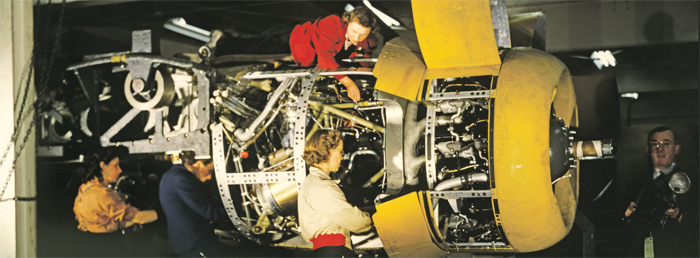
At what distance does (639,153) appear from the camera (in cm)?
475

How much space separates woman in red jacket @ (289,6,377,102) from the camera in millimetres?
4621

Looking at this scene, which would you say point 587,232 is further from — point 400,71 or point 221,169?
point 221,169

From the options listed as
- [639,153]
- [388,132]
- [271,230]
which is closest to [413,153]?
[388,132]

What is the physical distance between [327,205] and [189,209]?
1.49m

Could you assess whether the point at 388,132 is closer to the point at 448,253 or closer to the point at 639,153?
the point at 448,253

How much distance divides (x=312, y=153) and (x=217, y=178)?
97 centimetres

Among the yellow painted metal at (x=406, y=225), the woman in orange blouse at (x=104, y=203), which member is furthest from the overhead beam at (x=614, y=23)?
the woman in orange blouse at (x=104, y=203)

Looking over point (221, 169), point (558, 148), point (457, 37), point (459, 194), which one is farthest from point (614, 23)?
point (221, 169)

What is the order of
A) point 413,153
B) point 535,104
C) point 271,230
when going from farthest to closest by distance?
1. point 271,230
2. point 413,153
3. point 535,104

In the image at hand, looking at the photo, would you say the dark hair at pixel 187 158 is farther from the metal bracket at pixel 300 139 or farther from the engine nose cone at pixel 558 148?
the engine nose cone at pixel 558 148

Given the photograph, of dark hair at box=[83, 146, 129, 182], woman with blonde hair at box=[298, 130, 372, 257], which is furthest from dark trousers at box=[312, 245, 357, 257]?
dark hair at box=[83, 146, 129, 182]

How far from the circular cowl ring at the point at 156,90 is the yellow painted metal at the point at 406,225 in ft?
7.54

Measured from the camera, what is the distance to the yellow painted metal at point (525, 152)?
11.8 feet

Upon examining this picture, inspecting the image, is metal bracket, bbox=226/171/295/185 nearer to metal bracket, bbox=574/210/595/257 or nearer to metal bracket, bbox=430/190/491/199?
metal bracket, bbox=430/190/491/199
